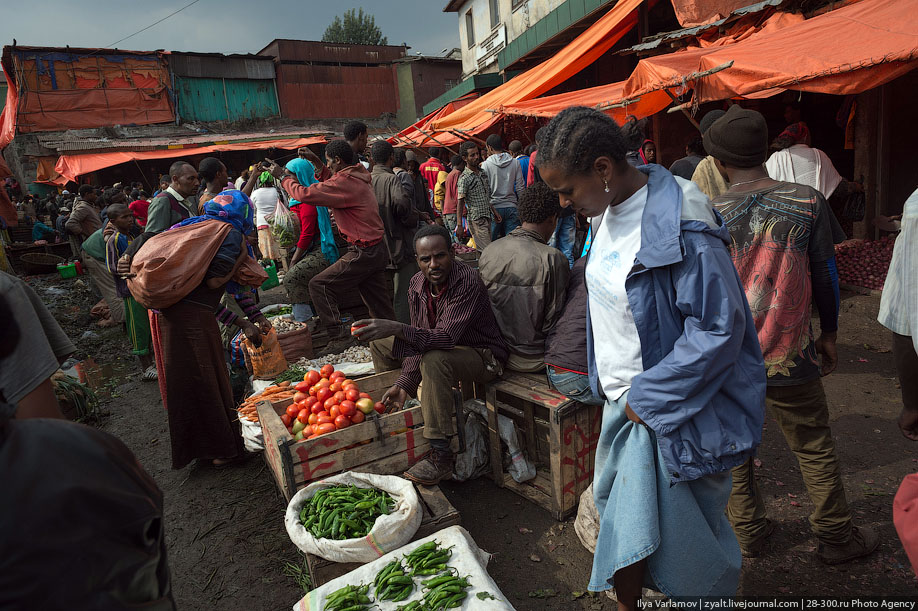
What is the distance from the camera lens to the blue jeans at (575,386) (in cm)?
309

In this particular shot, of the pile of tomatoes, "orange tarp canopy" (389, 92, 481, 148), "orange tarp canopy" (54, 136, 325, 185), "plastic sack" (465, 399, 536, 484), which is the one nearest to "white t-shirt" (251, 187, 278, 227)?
"orange tarp canopy" (389, 92, 481, 148)

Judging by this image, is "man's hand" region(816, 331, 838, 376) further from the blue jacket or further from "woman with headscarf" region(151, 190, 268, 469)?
"woman with headscarf" region(151, 190, 268, 469)

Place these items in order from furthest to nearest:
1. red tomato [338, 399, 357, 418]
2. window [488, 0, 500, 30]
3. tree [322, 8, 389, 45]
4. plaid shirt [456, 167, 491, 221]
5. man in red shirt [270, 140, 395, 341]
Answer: tree [322, 8, 389, 45] → window [488, 0, 500, 30] → plaid shirt [456, 167, 491, 221] → man in red shirt [270, 140, 395, 341] → red tomato [338, 399, 357, 418]

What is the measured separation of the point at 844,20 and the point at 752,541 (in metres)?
4.76

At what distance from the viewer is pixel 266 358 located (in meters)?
4.78

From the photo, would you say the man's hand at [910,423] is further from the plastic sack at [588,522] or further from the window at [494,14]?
the window at [494,14]

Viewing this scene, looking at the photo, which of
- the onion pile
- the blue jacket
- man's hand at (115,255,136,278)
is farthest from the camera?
the onion pile

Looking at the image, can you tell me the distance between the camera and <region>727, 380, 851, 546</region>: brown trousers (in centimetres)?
251

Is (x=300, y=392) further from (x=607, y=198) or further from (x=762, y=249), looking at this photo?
(x=762, y=249)

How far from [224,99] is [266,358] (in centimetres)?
2520

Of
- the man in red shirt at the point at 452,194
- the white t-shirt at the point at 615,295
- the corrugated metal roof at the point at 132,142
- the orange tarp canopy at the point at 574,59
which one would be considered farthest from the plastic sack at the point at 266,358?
the corrugated metal roof at the point at 132,142

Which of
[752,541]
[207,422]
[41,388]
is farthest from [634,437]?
[207,422]

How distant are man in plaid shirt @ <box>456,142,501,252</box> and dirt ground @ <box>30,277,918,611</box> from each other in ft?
16.0

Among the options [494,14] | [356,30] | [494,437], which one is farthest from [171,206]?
[356,30]
